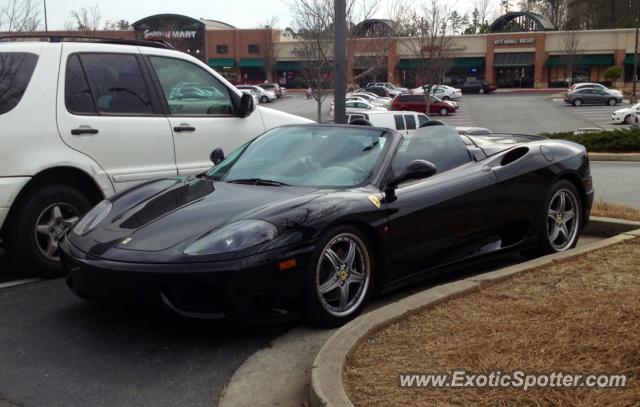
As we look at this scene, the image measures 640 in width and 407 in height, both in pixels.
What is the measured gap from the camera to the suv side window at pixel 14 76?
5.22 metres

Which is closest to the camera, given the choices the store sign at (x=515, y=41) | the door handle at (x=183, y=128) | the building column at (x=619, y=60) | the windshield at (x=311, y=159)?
the windshield at (x=311, y=159)

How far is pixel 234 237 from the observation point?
3.79 m

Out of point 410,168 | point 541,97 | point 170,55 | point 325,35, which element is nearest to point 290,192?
point 410,168

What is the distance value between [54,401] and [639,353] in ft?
9.13

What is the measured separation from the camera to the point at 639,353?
303 centimetres

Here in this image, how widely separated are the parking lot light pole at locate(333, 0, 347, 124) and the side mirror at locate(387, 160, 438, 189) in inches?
157

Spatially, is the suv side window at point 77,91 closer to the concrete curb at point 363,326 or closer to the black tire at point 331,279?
the black tire at point 331,279

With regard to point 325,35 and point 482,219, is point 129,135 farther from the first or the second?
point 325,35

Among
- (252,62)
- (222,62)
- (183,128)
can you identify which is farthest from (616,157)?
(222,62)

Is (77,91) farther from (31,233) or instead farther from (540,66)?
(540,66)

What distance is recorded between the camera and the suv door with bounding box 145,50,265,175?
6.28 metres

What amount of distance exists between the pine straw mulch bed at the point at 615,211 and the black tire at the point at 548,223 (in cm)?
112

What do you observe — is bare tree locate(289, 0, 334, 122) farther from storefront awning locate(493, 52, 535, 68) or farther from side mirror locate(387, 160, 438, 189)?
storefront awning locate(493, 52, 535, 68)

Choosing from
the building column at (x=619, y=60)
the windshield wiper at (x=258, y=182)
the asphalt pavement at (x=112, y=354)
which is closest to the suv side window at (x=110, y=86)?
the windshield wiper at (x=258, y=182)
